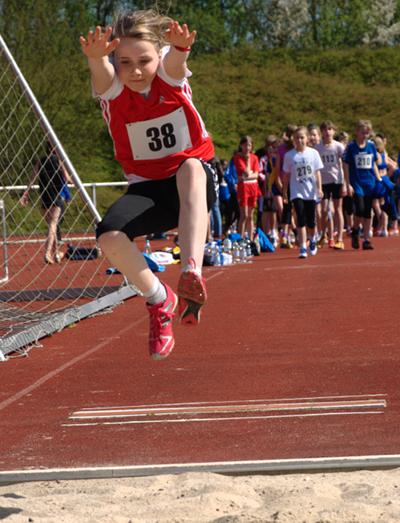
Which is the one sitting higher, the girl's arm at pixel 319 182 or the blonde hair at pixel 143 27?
the blonde hair at pixel 143 27

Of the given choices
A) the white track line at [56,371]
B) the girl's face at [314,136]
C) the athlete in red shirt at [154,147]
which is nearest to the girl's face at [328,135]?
the girl's face at [314,136]

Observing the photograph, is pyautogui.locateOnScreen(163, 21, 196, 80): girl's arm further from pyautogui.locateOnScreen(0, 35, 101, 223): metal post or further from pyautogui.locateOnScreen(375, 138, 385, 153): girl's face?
pyautogui.locateOnScreen(375, 138, 385, 153): girl's face

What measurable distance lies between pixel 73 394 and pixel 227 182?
17.6m

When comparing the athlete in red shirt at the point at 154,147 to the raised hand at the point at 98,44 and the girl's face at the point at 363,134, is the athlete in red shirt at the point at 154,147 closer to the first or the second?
the raised hand at the point at 98,44

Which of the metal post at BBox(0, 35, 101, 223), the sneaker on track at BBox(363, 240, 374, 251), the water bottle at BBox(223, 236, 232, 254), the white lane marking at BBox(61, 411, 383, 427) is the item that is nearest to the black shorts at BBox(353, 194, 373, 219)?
Result: the sneaker on track at BBox(363, 240, 374, 251)

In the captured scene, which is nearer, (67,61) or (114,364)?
(114,364)

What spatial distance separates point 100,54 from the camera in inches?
214

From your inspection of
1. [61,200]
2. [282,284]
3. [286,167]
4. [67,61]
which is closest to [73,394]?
[282,284]

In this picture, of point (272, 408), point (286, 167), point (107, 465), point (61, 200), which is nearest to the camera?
point (107, 465)

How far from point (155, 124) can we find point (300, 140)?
38.7 feet

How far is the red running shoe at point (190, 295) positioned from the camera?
540 cm

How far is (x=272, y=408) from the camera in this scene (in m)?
6.59

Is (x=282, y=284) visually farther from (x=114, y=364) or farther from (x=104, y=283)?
(x=114, y=364)

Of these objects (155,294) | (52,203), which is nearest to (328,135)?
(52,203)
